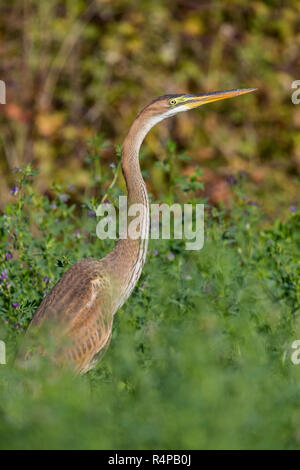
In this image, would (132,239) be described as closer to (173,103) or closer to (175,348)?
(173,103)

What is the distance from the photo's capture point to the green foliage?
3.19 metres

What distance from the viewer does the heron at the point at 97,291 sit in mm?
4527

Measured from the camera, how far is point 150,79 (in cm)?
991

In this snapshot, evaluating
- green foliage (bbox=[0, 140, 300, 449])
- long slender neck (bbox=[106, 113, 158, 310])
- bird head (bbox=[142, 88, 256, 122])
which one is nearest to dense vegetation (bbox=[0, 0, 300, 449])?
green foliage (bbox=[0, 140, 300, 449])

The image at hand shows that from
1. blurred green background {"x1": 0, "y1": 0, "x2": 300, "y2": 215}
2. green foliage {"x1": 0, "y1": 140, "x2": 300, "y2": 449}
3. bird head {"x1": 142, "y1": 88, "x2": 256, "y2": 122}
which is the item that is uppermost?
blurred green background {"x1": 0, "y1": 0, "x2": 300, "y2": 215}

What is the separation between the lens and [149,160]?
399 inches

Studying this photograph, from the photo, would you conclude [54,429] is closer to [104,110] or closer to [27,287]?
[27,287]

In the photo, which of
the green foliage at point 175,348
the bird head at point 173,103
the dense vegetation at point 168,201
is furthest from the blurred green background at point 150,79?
the bird head at point 173,103

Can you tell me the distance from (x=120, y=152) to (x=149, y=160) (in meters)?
4.69

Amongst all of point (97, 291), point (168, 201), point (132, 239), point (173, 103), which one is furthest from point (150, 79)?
point (97, 291)

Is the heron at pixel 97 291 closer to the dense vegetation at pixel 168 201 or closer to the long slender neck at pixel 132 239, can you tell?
the long slender neck at pixel 132 239

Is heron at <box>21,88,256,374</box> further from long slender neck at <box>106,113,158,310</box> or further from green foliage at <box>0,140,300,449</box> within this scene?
green foliage at <box>0,140,300,449</box>

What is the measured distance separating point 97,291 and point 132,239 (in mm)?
451
